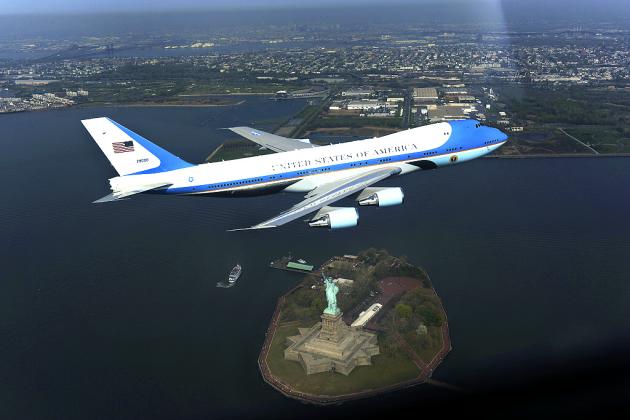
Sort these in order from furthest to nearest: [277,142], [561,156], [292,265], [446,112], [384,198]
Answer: [446,112]
[561,156]
[292,265]
[277,142]
[384,198]

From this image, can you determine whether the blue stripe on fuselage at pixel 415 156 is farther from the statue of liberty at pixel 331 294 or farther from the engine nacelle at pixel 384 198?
the statue of liberty at pixel 331 294

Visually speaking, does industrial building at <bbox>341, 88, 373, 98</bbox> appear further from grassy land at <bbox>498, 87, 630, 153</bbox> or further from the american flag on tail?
the american flag on tail

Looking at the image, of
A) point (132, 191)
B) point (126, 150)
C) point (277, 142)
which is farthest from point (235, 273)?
point (126, 150)

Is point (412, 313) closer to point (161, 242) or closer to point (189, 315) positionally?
point (189, 315)

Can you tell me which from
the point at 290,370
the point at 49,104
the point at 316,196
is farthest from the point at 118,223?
the point at 49,104

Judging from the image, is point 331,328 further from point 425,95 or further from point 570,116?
point 425,95

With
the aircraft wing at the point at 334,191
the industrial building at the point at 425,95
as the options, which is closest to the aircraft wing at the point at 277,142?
the aircraft wing at the point at 334,191
